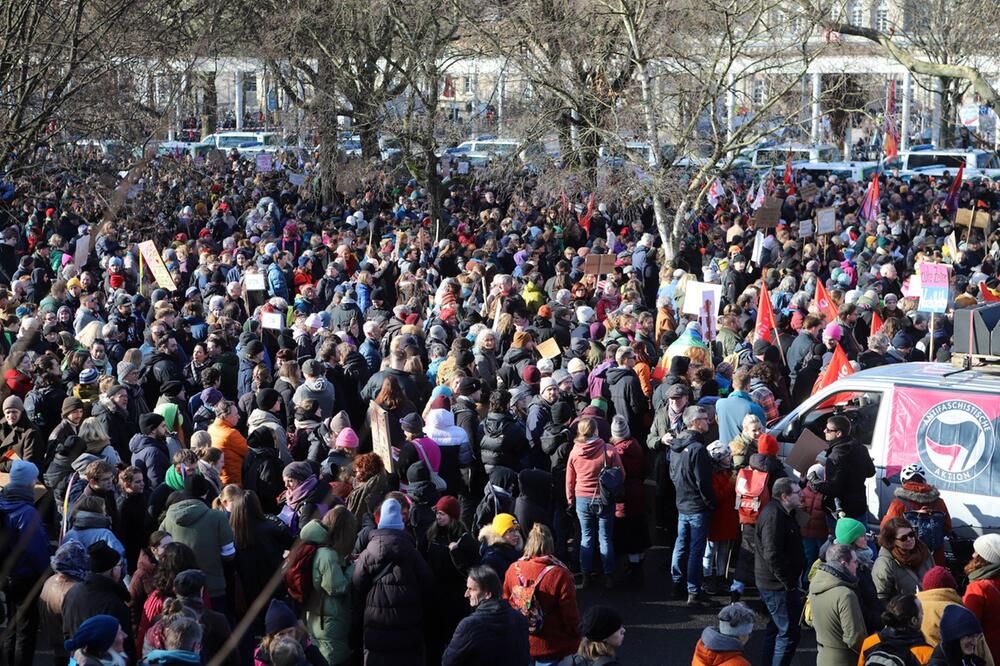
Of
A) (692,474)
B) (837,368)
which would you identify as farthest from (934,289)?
(692,474)

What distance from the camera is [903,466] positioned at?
28.5 feet

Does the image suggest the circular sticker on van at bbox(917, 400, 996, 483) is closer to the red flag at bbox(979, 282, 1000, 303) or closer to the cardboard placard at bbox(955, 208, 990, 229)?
the red flag at bbox(979, 282, 1000, 303)

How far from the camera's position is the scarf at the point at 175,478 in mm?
7680

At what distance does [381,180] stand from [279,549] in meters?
20.7

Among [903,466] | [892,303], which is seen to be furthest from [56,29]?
[892,303]

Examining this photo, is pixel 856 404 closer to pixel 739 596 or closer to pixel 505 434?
pixel 739 596

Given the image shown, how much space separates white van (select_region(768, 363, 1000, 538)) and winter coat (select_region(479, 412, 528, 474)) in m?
2.00

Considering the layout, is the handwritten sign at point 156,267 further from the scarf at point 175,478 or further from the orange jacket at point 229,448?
the scarf at point 175,478

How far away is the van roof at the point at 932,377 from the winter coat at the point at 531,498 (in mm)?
2473

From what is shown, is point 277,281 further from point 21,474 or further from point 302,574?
point 302,574

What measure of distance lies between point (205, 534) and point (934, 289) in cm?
807

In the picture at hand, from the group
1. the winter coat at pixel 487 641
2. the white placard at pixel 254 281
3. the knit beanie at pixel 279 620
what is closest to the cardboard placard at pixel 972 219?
the white placard at pixel 254 281

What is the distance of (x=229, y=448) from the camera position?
8.57 metres

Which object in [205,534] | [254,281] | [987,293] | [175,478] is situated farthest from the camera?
[987,293]
